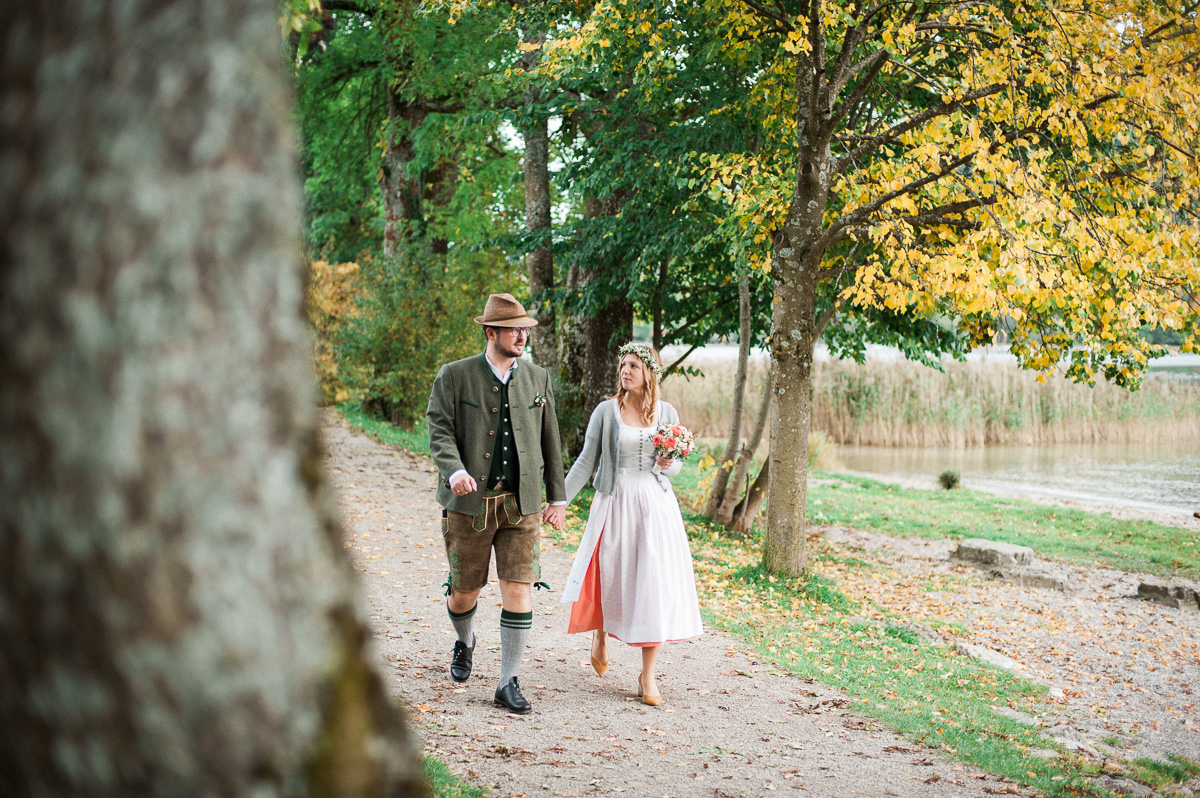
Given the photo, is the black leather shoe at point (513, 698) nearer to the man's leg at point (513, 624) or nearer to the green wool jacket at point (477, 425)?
the man's leg at point (513, 624)

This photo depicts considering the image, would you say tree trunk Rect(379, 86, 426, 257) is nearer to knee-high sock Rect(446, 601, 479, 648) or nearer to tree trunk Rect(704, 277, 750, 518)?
tree trunk Rect(704, 277, 750, 518)

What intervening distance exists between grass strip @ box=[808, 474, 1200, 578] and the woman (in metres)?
9.10

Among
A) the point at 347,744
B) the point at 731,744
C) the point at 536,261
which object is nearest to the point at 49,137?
the point at 347,744

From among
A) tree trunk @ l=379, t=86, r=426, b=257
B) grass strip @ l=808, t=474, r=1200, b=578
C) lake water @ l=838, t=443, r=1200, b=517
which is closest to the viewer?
grass strip @ l=808, t=474, r=1200, b=578

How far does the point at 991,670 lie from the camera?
7.63 m

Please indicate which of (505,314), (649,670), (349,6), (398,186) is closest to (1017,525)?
(649,670)

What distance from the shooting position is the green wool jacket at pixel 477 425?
5.17m

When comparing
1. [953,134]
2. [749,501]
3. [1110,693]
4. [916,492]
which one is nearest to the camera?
[1110,693]

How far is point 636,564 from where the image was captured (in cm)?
580

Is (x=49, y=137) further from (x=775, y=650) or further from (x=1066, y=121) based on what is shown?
(x=1066, y=121)

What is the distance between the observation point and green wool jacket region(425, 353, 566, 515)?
5172 millimetres

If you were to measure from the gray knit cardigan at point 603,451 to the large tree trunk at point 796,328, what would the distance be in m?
3.65

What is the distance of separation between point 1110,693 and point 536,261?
35.3 feet

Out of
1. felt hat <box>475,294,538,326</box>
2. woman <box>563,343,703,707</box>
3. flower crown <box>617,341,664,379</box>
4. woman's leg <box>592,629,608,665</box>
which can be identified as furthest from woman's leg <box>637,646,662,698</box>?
felt hat <box>475,294,538,326</box>
